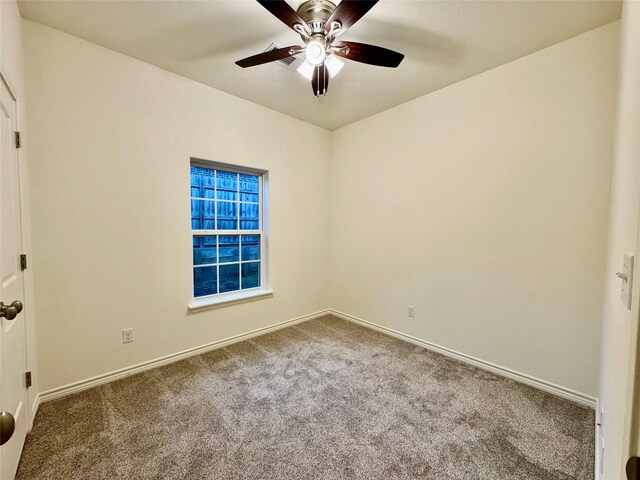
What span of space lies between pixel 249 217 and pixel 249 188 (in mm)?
345

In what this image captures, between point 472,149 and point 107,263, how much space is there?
327cm

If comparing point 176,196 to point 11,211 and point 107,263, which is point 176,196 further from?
point 11,211

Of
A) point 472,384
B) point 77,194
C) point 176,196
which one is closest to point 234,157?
point 176,196

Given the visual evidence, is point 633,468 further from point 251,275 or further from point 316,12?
point 251,275

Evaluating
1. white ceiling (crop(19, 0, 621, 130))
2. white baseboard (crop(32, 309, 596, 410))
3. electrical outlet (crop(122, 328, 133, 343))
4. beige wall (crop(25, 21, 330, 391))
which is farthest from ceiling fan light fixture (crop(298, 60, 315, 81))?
white baseboard (crop(32, 309, 596, 410))

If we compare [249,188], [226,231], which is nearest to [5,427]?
[226,231]

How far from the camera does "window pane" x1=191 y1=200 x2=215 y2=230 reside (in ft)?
9.31

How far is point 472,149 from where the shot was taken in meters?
2.49

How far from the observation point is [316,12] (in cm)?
166

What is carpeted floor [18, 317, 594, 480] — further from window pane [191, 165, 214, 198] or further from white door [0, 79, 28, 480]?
window pane [191, 165, 214, 198]

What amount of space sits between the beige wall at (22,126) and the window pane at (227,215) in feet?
4.86

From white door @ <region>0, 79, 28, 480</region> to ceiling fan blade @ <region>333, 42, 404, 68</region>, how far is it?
1.85m

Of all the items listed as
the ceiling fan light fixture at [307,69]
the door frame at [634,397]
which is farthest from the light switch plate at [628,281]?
the ceiling fan light fixture at [307,69]

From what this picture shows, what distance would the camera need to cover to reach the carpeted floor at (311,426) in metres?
1.44
